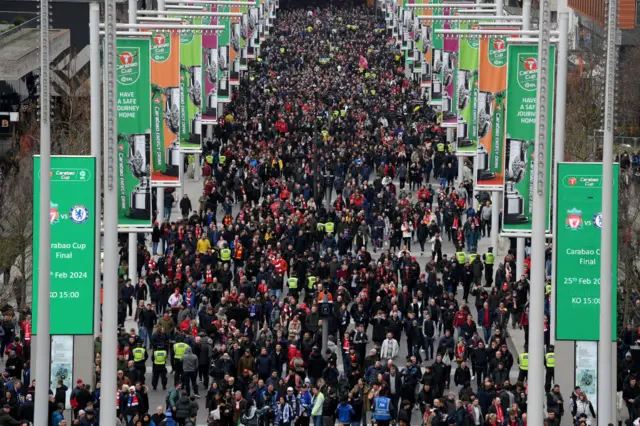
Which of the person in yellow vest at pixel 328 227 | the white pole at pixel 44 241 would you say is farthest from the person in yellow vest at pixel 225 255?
the white pole at pixel 44 241

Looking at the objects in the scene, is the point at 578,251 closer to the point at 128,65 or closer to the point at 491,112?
the point at 128,65

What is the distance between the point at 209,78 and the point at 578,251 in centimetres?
2354

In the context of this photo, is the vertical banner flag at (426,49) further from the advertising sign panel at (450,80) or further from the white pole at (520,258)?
the white pole at (520,258)

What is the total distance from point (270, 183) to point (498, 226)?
10.4 metres

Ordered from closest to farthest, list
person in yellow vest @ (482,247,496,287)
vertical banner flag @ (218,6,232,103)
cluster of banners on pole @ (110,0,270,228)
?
cluster of banners on pole @ (110,0,270,228), person in yellow vest @ (482,247,496,287), vertical banner flag @ (218,6,232,103)

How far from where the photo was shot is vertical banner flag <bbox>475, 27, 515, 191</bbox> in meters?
40.9

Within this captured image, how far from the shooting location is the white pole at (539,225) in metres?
25.1

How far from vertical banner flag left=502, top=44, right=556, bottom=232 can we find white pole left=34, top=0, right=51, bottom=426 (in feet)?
29.7

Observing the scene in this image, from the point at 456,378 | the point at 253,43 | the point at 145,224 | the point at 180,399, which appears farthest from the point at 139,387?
the point at 253,43

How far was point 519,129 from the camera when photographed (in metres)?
34.6

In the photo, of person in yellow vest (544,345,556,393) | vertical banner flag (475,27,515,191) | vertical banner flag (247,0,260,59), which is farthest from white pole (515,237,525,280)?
vertical banner flag (247,0,260,59)

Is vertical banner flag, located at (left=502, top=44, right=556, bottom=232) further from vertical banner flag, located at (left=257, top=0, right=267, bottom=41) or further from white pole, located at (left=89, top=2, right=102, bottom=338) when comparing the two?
vertical banner flag, located at (left=257, top=0, right=267, bottom=41)

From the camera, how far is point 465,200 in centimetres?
5934

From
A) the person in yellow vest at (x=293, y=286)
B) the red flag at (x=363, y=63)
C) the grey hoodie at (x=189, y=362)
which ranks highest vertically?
the red flag at (x=363, y=63)
